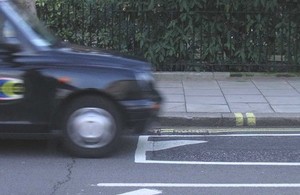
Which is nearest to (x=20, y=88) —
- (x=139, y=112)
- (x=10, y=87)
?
(x=10, y=87)

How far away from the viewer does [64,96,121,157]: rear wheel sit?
230 inches

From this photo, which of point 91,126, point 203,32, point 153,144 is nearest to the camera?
point 91,126

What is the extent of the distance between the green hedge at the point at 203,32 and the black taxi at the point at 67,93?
5.22m

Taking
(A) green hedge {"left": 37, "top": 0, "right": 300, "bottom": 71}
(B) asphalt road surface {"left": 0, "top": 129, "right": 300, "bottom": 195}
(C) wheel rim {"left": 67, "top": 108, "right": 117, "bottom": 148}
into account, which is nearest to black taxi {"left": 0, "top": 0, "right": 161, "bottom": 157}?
(C) wheel rim {"left": 67, "top": 108, "right": 117, "bottom": 148}

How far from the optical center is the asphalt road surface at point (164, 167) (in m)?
5.02

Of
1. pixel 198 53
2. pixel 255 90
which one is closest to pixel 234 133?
pixel 255 90

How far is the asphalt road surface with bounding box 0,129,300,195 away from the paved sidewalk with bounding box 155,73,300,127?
2.13 feet

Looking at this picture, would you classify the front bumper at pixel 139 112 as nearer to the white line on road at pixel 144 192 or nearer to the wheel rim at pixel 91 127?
the wheel rim at pixel 91 127

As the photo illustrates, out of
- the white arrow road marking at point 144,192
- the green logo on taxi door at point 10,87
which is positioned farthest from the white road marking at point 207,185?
the green logo on taxi door at point 10,87

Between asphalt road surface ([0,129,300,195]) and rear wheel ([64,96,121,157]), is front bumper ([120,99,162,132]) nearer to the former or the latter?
rear wheel ([64,96,121,157])

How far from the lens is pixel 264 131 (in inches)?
290

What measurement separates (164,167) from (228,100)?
3.45m

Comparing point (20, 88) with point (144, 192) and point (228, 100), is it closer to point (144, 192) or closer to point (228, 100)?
point (144, 192)

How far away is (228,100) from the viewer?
29.1ft
